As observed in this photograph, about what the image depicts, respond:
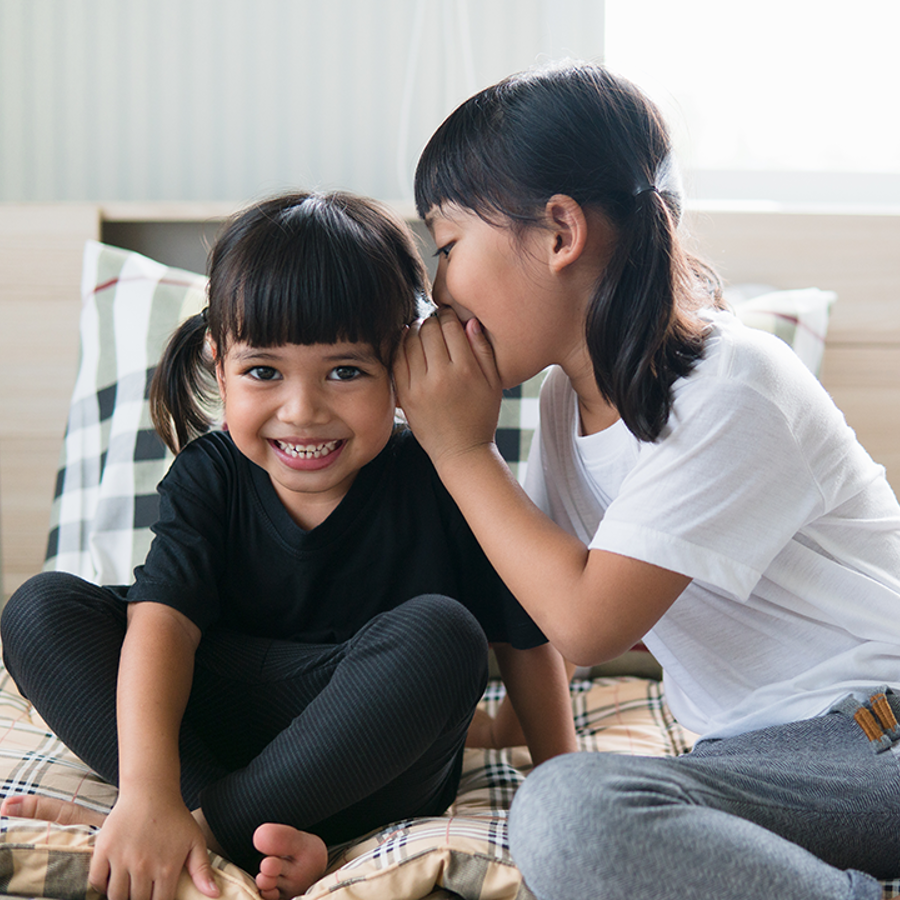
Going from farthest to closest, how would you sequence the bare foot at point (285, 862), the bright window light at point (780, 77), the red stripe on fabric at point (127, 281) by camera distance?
the bright window light at point (780, 77)
the red stripe on fabric at point (127, 281)
the bare foot at point (285, 862)

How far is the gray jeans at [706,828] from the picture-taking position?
58cm

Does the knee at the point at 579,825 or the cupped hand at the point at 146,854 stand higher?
the knee at the point at 579,825

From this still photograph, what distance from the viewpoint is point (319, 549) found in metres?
0.89

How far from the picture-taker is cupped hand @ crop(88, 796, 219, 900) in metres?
0.67

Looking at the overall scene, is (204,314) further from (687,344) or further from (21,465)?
(21,465)

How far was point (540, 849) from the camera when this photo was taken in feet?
1.97

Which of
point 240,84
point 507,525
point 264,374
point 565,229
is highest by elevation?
point 240,84

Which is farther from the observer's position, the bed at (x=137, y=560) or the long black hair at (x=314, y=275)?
the long black hair at (x=314, y=275)

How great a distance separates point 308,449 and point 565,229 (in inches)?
11.9

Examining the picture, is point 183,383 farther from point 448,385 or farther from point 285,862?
point 285,862

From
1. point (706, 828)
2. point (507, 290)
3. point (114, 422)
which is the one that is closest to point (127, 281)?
point (114, 422)

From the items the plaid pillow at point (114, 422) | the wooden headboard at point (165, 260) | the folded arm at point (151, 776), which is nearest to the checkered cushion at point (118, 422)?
the plaid pillow at point (114, 422)

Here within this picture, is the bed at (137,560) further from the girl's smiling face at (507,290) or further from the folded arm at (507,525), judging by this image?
the girl's smiling face at (507,290)

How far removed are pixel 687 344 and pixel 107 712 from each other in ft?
1.93
